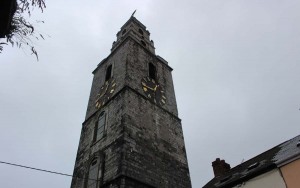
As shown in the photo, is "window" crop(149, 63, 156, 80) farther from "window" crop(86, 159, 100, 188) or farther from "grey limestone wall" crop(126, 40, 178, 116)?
"window" crop(86, 159, 100, 188)

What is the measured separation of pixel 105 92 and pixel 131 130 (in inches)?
209

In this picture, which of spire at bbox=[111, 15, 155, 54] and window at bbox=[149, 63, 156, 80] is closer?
window at bbox=[149, 63, 156, 80]

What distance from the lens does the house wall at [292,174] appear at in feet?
31.8

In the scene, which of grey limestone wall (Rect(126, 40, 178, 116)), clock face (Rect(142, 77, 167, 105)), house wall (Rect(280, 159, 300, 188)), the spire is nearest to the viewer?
house wall (Rect(280, 159, 300, 188))

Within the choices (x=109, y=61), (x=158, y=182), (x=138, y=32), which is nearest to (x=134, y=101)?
(x=158, y=182)

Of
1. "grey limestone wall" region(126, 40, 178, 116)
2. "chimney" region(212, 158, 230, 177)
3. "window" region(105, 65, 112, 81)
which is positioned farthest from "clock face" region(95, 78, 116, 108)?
"chimney" region(212, 158, 230, 177)

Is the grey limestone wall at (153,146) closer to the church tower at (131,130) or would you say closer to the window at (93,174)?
the church tower at (131,130)

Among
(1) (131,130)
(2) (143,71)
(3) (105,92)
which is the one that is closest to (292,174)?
(1) (131,130)

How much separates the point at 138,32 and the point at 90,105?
9560mm

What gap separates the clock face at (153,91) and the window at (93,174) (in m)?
5.49

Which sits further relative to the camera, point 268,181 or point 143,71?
point 143,71

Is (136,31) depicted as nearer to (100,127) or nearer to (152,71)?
(152,71)

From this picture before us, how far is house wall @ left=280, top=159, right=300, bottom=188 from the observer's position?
31.8ft

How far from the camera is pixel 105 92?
1956 cm
